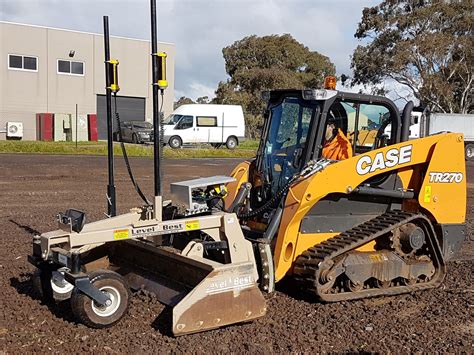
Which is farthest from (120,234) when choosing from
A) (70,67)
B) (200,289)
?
(70,67)

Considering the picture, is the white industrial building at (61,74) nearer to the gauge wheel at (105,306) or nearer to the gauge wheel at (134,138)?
the gauge wheel at (134,138)

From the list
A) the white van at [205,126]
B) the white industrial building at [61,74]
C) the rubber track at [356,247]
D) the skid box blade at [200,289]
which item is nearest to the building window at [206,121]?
the white van at [205,126]

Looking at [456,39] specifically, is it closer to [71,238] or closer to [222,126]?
[222,126]

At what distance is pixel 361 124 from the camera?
6980mm

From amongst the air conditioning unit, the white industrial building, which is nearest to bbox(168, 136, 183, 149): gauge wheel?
the white industrial building

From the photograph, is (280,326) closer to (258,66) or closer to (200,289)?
(200,289)

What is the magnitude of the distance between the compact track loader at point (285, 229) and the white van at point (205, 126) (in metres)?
28.8

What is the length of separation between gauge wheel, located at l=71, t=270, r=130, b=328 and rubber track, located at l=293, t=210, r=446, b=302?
5.57 feet

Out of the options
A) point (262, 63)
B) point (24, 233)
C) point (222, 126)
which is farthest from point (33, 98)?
point (24, 233)

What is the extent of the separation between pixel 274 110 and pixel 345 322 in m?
2.66

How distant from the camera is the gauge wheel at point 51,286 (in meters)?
5.82

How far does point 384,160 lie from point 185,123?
30.5 metres

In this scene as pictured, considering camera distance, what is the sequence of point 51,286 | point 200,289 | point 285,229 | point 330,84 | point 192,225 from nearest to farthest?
point 200,289 < point 192,225 < point 51,286 < point 285,229 < point 330,84

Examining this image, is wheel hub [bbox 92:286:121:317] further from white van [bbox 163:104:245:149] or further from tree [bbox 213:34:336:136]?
tree [bbox 213:34:336:136]
